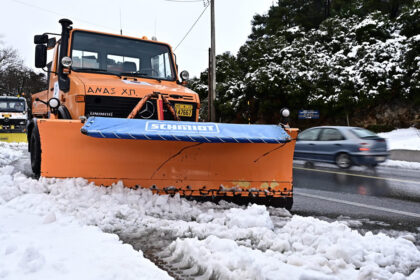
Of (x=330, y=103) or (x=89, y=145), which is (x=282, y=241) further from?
(x=330, y=103)

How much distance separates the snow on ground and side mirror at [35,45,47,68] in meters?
2.40

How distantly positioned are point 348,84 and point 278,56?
5.17 meters

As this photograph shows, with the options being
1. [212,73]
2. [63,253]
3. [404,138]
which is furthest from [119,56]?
[404,138]

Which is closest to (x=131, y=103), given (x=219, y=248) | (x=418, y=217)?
(x=219, y=248)

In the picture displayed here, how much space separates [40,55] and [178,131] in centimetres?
331

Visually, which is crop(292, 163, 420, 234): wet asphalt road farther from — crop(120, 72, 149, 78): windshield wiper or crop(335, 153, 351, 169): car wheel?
crop(120, 72, 149, 78): windshield wiper

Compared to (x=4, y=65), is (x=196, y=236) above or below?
below

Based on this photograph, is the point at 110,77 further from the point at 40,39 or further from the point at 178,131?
the point at 178,131

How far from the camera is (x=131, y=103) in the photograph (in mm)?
5727

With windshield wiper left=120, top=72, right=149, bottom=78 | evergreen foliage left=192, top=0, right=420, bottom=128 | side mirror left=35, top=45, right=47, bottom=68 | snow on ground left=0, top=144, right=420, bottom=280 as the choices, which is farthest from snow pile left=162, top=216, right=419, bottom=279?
evergreen foliage left=192, top=0, right=420, bottom=128

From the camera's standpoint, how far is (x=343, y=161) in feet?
37.5

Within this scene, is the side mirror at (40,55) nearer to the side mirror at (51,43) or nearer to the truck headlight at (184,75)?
the side mirror at (51,43)

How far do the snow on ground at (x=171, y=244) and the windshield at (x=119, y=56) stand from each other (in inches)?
92.9

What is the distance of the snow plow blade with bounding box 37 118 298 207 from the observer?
4504 millimetres
